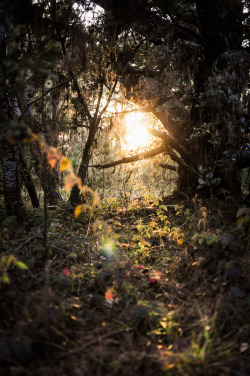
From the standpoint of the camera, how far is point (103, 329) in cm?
207

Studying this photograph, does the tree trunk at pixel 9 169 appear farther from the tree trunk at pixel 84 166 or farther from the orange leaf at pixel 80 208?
the orange leaf at pixel 80 208

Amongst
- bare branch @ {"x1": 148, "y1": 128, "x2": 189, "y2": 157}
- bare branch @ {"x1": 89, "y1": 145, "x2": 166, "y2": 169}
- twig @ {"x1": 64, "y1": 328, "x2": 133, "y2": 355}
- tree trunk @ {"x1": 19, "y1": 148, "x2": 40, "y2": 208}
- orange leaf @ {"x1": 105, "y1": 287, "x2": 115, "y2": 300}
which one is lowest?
twig @ {"x1": 64, "y1": 328, "x2": 133, "y2": 355}

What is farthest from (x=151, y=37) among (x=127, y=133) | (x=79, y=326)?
(x=79, y=326)

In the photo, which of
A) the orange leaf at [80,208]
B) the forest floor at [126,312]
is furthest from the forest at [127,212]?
the orange leaf at [80,208]

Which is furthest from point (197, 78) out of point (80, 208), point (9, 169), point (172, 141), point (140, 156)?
point (80, 208)

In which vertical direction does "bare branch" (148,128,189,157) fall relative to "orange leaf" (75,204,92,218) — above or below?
above

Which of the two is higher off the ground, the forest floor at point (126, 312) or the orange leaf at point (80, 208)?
the orange leaf at point (80, 208)

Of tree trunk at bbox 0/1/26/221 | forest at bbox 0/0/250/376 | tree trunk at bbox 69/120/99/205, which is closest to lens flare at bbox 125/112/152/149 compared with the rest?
forest at bbox 0/0/250/376

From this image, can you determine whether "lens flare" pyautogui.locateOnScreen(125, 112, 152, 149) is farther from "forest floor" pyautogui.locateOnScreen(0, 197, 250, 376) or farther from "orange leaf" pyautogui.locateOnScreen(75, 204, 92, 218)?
"orange leaf" pyautogui.locateOnScreen(75, 204, 92, 218)

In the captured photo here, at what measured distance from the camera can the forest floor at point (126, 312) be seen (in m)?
1.67

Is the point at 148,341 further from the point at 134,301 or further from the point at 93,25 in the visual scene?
the point at 93,25

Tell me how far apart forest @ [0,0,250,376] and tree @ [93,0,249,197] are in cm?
3

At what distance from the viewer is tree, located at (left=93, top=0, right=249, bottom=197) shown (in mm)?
4184

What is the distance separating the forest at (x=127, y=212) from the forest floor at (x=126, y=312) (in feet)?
0.04
